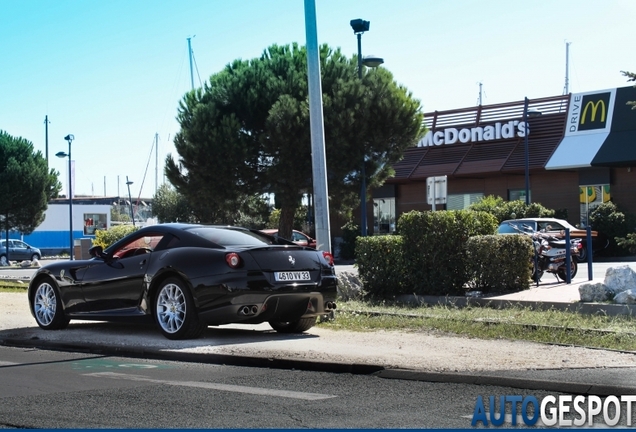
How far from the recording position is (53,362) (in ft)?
30.2

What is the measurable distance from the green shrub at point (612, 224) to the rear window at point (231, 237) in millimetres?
25358

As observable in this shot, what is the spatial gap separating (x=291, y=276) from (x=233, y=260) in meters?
0.76

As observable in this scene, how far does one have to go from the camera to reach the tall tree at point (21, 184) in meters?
47.8

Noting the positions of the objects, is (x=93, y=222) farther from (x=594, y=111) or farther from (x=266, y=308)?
(x=266, y=308)

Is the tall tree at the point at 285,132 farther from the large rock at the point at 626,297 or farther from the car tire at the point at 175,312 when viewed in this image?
the car tire at the point at 175,312

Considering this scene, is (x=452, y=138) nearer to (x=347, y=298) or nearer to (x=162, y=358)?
(x=347, y=298)

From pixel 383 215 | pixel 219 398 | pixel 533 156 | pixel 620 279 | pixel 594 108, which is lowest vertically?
pixel 219 398

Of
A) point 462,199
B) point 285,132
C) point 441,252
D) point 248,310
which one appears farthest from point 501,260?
point 462,199

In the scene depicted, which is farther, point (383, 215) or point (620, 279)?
point (383, 215)

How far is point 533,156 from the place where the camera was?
1527 inches

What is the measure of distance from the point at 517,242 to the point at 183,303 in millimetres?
6778

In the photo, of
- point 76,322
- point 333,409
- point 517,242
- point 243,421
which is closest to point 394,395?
point 333,409

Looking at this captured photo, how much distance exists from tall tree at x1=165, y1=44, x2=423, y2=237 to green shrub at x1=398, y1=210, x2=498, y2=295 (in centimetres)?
1355

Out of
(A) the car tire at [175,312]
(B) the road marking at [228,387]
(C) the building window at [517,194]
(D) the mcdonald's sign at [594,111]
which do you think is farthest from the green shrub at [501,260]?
(C) the building window at [517,194]
